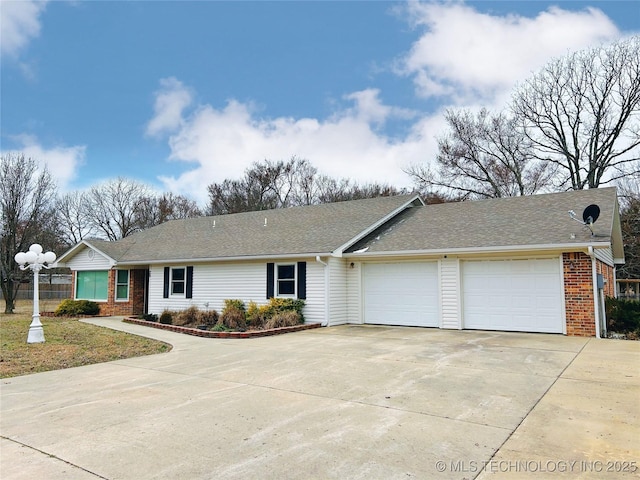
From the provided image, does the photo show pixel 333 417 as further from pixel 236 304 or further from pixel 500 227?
pixel 236 304

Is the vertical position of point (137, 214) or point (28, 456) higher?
point (137, 214)

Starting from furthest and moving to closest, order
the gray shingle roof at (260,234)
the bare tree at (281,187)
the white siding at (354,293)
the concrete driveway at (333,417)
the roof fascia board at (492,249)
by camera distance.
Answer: the bare tree at (281,187), the gray shingle roof at (260,234), the white siding at (354,293), the roof fascia board at (492,249), the concrete driveway at (333,417)

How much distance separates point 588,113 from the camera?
82.7ft

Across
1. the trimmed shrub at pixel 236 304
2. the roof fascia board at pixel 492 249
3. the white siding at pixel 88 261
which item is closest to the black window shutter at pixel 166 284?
the white siding at pixel 88 261

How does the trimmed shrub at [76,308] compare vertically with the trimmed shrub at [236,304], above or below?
below

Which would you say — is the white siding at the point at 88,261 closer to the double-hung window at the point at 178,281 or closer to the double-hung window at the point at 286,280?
the double-hung window at the point at 178,281

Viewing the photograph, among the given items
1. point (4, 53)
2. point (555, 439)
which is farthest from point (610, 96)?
point (4, 53)

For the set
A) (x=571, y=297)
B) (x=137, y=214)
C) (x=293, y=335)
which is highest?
(x=137, y=214)

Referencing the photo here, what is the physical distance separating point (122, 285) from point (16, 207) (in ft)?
22.2

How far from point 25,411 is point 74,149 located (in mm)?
20432

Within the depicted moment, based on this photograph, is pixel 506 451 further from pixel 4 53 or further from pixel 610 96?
pixel 610 96

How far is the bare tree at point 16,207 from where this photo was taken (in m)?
20.4

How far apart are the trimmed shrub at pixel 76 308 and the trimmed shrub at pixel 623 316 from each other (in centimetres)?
1920

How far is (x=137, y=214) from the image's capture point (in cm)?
4097
